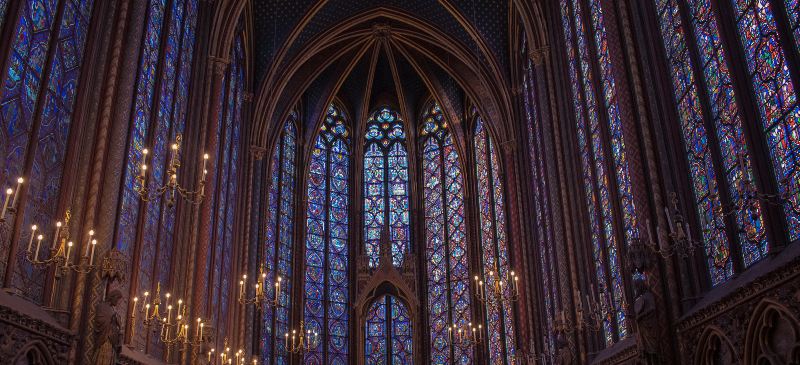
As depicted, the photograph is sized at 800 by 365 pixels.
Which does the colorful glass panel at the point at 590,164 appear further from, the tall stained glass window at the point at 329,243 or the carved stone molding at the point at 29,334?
the tall stained glass window at the point at 329,243

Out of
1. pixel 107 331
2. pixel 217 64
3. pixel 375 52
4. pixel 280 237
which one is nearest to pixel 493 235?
pixel 280 237

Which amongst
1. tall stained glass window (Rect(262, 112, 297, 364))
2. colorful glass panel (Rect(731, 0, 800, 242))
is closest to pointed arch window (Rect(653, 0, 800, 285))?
colorful glass panel (Rect(731, 0, 800, 242))

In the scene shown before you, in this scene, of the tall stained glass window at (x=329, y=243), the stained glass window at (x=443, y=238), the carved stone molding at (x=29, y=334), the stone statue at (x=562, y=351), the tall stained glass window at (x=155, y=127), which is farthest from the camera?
the tall stained glass window at (x=329, y=243)

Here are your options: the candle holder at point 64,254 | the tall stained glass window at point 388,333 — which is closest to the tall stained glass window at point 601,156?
the candle holder at point 64,254

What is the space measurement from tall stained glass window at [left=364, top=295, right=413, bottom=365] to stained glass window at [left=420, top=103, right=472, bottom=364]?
1.10m

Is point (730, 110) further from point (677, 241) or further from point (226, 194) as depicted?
point (226, 194)

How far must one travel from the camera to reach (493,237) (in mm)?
31312

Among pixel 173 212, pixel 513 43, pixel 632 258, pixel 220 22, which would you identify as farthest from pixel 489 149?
pixel 632 258

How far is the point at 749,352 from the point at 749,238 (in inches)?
69.7

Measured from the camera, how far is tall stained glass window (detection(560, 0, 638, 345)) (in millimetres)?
16625

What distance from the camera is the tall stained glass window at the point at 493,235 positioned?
94.7ft

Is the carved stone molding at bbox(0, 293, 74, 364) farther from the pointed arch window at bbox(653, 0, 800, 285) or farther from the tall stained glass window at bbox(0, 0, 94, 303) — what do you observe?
the pointed arch window at bbox(653, 0, 800, 285)

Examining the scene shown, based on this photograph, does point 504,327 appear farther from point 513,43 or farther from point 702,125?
point 702,125

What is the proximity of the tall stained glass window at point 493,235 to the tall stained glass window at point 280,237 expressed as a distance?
8.13 m
